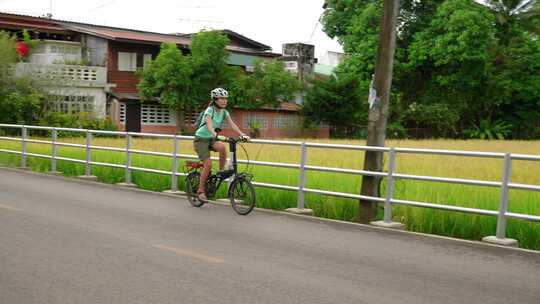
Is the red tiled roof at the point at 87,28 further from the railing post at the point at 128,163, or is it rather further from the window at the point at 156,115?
the railing post at the point at 128,163

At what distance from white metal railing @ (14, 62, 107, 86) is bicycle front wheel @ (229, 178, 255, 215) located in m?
28.9

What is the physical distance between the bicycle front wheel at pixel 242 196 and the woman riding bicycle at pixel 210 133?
2.18 ft

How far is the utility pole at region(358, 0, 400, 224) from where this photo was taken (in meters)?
10.7

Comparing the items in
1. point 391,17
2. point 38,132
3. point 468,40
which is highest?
point 468,40

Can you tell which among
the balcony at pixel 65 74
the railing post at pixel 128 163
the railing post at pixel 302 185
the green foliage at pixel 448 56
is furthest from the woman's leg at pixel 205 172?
the green foliage at pixel 448 56

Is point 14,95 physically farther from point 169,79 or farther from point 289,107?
point 289,107

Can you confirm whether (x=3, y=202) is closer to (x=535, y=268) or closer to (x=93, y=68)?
(x=535, y=268)

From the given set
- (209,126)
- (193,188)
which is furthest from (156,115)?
(209,126)

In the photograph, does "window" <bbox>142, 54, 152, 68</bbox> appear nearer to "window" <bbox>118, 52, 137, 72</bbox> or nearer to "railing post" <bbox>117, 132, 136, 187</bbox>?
"window" <bbox>118, 52, 137, 72</bbox>

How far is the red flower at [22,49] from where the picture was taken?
1581 inches

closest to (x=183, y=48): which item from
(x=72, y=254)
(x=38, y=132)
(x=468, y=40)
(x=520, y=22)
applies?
(x=38, y=132)

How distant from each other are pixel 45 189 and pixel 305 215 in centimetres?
583

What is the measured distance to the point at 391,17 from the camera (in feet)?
34.8

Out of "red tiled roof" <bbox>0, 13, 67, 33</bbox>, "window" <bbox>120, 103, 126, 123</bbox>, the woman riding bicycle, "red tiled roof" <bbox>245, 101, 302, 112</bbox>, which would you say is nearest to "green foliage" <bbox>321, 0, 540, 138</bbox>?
"red tiled roof" <bbox>245, 101, 302, 112</bbox>
